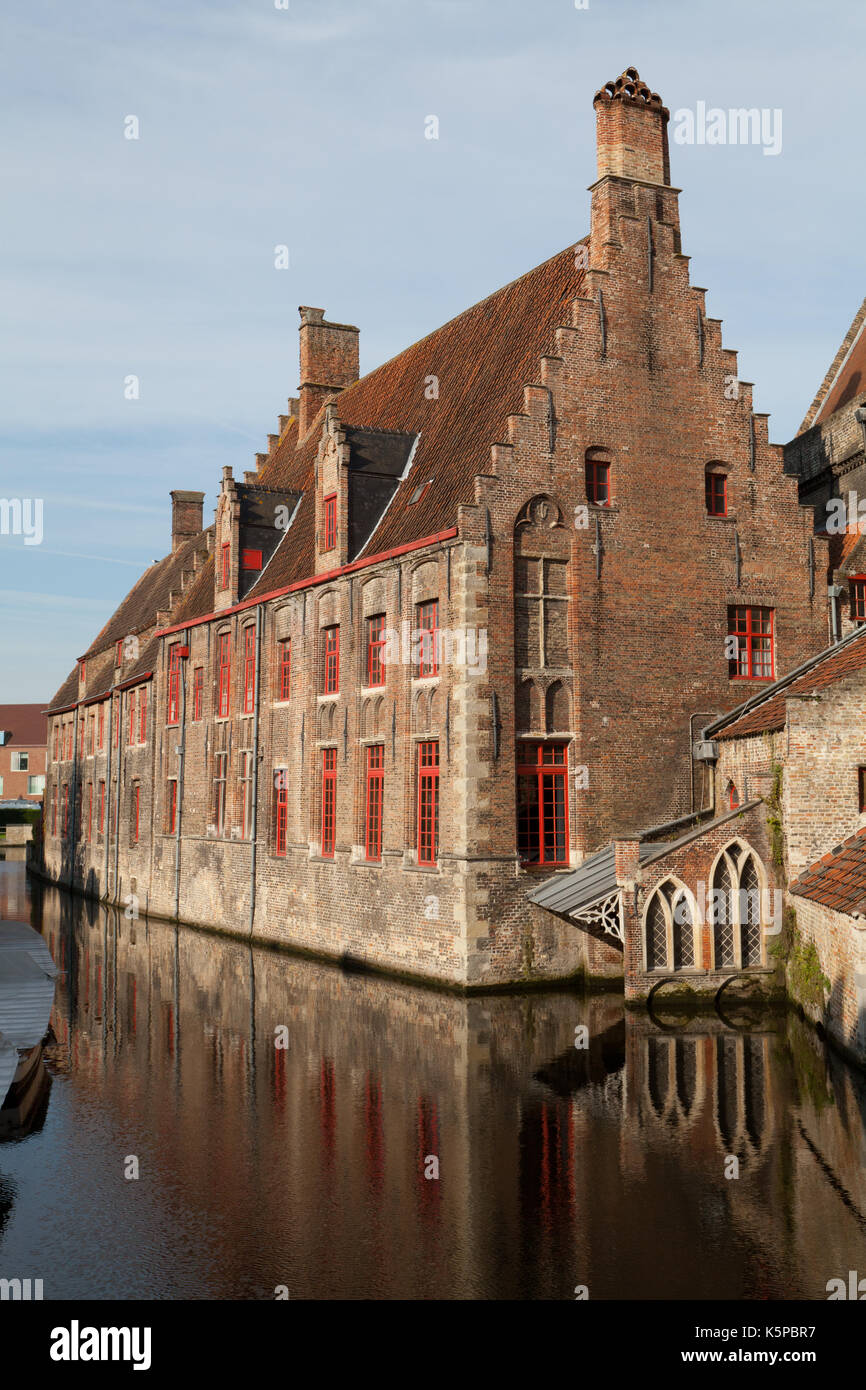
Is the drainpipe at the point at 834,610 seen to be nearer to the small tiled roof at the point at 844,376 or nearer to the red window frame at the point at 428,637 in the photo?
the small tiled roof at the point at 844,376

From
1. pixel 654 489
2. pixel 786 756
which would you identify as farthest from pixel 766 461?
pixel 786 756

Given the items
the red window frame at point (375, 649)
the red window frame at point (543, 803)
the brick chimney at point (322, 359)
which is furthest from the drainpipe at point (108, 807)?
the red window frame at point (543, 803)

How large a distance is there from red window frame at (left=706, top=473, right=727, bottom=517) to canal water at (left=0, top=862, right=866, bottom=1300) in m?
9.82

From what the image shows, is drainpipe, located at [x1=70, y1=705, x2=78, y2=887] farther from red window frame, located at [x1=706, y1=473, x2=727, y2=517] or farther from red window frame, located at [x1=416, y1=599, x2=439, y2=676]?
red window frame, located at [x1=706, y1=473, x2=727, y2=517]

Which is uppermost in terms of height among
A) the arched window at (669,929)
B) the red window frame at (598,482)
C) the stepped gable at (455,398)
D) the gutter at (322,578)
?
the stepped gable at (455,398)

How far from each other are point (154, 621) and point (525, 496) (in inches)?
862

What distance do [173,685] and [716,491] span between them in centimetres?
1774

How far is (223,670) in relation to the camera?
30.1m

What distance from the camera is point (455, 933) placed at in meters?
18.7

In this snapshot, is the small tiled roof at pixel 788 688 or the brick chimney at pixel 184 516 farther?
the brick chimney at pixel 184 516

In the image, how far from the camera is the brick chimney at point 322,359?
113ft

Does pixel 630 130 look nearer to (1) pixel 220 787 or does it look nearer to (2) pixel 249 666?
(2) pixel 249 666

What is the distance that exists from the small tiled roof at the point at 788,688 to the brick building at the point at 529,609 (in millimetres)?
773
